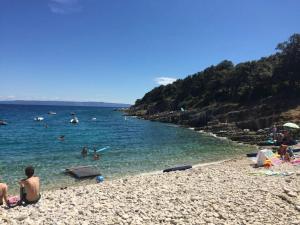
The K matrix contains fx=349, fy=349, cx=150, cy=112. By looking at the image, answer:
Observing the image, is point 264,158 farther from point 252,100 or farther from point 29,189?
point 252,100

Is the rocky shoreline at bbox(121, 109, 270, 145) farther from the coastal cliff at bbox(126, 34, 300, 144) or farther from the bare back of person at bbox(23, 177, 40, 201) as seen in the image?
the bare back of person at bbox(23, 177, 40, 201)

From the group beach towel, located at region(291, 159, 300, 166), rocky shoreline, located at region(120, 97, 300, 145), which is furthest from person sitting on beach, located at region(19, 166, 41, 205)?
→ rocky shoreline, located at region(120, 97, 300, 145)

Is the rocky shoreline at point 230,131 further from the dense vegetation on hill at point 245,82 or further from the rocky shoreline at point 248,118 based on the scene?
the dense vegetation on hill at point 245,82

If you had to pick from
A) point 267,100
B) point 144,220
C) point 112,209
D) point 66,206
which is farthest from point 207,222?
point 267,100

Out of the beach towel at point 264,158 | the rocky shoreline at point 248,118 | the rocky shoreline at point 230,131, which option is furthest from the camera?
the rocky shoreline at point 248,118

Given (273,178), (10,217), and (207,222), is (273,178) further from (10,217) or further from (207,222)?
(10,217)

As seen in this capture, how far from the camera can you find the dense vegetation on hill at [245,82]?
62781mm

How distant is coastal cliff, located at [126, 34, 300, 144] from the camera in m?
51.5

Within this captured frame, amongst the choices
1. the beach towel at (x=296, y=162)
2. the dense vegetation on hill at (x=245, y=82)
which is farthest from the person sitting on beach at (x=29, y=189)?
the dense vegetation on hill at (x=245, y=82)

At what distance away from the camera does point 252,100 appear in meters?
68.9

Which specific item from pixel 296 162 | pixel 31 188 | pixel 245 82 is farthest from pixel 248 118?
pixel 31 188

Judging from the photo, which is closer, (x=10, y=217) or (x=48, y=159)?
(x=10, y=217)

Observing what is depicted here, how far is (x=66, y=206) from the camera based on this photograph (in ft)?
41.0

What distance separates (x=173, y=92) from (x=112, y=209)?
115340 millimetres
